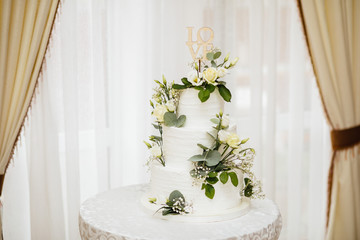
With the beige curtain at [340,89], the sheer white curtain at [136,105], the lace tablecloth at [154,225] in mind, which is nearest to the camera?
the lace tablecloth at [154,225]

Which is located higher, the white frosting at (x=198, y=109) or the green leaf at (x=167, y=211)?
the white frosting at (x=198, y=109)

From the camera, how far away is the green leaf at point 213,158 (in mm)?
1858

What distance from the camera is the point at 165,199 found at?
1.90m

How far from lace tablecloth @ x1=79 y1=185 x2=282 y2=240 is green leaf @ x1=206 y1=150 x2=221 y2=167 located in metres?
0.24

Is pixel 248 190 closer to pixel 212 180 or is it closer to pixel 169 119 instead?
pixel 212 180

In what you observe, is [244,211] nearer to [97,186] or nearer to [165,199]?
[165,199]

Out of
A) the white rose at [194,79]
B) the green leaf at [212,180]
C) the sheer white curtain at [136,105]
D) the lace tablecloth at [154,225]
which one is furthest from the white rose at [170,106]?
the sheer white curtain at [136,105]

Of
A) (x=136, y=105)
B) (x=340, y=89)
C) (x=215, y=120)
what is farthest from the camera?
(x=340, y=89)

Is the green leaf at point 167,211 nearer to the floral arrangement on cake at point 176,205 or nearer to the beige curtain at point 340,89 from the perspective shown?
the floral arrangement on cake at point 176,205

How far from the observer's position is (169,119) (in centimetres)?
196

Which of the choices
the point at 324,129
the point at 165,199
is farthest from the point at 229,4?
the point at 165,199

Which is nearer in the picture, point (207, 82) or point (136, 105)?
point (207, 82)

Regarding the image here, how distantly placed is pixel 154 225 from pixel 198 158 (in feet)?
1.05

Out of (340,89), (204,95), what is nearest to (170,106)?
(204,95)
